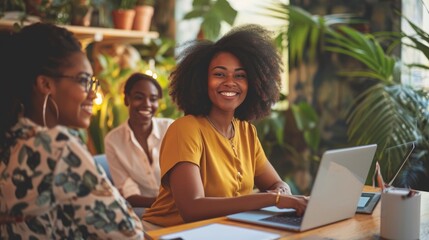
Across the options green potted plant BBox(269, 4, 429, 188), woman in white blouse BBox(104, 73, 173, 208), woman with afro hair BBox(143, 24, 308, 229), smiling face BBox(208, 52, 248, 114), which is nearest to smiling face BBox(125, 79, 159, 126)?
woman in white blouse BBox(104, 73, 173, 208)

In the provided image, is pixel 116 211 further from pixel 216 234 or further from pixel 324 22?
pixel 324 22

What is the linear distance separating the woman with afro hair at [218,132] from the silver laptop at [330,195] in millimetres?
84

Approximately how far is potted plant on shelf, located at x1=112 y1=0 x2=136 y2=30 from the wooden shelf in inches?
2.7

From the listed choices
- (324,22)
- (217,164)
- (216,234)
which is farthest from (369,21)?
(216,234)

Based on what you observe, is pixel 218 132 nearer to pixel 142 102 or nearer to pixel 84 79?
pixel 84 79

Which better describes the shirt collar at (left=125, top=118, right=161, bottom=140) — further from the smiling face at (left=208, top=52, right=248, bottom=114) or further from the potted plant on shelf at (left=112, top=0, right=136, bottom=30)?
the potted plant on shelf at (left=112, top=0, right=136, bottom=30)

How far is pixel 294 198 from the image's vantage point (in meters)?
1.87

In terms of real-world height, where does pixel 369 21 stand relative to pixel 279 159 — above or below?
above

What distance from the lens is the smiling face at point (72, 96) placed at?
1.45 metres

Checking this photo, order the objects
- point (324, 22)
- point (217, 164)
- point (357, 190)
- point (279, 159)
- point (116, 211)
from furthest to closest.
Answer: point (279, 159) → point (324, 22) → point (217, 164) → point (357, 190) → point (116, 211)

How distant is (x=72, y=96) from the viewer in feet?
4.79

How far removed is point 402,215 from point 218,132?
0.78 meters

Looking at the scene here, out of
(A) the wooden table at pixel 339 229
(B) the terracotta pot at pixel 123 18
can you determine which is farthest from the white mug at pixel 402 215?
(B) the terracotta pot at pixel 123 18

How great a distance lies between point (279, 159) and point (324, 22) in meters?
1.19
